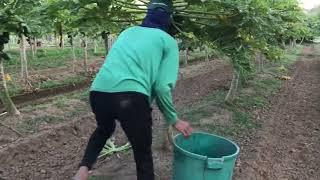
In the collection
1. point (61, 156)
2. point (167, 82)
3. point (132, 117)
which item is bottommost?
point (61, 156)

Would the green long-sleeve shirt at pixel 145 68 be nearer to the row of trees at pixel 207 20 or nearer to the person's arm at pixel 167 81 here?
the person's arm at pixel 167 81

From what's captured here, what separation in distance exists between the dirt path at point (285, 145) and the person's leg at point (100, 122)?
191 centimetres

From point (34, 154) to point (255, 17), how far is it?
3528 millimetres

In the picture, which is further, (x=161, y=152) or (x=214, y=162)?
(x=161, y=152)

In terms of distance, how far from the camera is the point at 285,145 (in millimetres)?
6566

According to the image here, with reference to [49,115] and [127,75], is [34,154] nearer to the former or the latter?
[49,115]

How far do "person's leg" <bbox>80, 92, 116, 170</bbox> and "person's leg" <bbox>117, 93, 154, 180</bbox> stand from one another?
0.13 m

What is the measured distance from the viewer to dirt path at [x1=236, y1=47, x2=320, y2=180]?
5.36 metres

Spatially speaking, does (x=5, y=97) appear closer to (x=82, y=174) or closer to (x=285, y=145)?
(x=82, y=174)

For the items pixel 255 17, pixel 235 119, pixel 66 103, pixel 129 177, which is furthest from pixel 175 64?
pixel 66 103

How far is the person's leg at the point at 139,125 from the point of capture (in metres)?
3.29

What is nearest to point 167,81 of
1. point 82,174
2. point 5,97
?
point 82,174

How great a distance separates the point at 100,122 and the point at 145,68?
66cm

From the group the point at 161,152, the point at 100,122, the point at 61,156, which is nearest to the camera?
the point at 100,122
